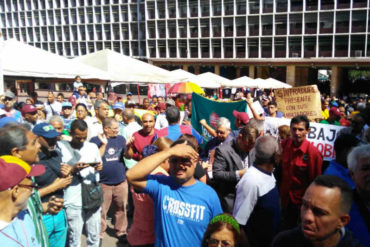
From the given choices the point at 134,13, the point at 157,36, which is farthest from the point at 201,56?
the point at 134,13

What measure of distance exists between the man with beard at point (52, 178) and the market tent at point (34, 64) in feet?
18.7

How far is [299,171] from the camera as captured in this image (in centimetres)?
405

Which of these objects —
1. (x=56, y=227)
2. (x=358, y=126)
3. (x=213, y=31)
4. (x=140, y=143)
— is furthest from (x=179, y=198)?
(x=213, y=31)

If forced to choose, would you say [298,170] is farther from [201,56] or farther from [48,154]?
[201,56]

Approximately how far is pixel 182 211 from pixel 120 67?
1024 centimetres

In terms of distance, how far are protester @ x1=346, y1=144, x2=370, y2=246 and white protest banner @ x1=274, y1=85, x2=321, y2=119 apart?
3.90m

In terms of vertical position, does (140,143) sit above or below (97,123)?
below

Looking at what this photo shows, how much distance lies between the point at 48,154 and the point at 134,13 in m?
56.7

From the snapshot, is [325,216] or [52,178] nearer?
[325,216]

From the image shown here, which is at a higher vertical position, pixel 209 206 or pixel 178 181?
pixel 178 181

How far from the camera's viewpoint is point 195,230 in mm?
2455

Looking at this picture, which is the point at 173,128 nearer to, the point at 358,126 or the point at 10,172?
the point at 358,126

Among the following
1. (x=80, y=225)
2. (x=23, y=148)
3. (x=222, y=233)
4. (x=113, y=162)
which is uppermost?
(x=23, y=148)

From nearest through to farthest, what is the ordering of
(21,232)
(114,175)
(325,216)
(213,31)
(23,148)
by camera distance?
1. (325,216)
2. (21,232)
3. (23,148)
4. (114,175)
5. (213,31)
